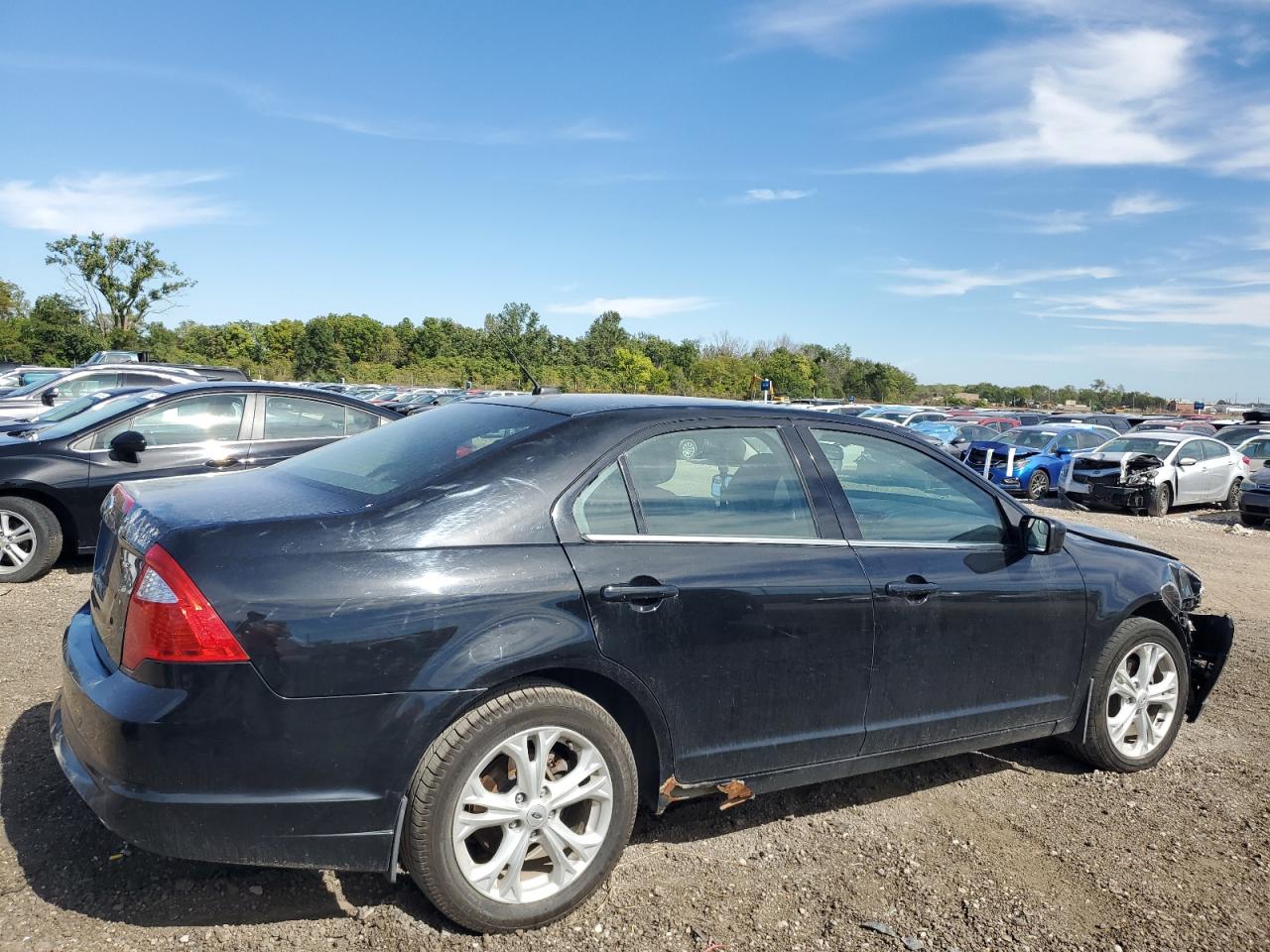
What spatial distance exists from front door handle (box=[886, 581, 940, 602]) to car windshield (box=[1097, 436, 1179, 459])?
15186 mm

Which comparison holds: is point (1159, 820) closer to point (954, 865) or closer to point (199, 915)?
point (954, 865)

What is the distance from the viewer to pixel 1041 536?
383 cm

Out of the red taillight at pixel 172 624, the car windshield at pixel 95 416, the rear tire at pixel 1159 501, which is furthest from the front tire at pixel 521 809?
the rear tire at pixel 1159 501

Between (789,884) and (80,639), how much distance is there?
2.49m


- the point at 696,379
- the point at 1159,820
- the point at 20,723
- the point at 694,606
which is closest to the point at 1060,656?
the point at 1159,820

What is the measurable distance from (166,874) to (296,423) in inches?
216

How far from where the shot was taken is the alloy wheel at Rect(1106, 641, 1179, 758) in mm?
4211

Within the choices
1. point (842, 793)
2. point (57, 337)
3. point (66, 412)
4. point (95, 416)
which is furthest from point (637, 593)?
point (57, 337)

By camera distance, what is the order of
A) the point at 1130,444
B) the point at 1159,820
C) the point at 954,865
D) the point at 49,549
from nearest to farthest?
1. the point at 954,865
2. the point at 1159,820
3. the point at 49,549
4. the point at 1130,444

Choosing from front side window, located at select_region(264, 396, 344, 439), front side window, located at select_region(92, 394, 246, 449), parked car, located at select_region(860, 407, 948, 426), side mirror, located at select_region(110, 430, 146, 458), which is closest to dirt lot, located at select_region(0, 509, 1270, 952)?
side mirror, located at select_region(110, 430, 146, 458)

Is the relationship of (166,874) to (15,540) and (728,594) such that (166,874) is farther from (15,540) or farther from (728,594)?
(15,540)

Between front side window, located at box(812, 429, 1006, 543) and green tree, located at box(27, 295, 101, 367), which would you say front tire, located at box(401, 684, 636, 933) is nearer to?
front side window, located at box(812, 429, 1006, 543)

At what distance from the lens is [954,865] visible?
11.0ft

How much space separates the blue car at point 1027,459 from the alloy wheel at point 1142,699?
1372 cm
